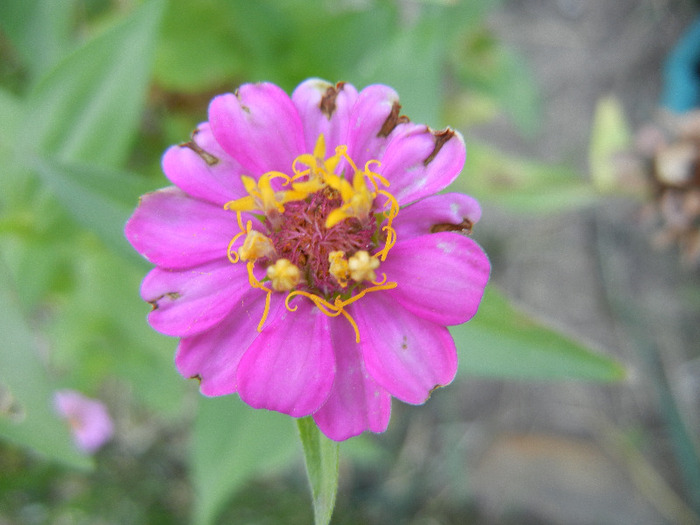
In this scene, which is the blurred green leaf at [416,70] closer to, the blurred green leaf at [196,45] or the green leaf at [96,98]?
the green leaf at [96,98]

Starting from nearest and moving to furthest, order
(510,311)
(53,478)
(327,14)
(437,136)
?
(437,136)
(510,311)
(327,14)
(53,478)

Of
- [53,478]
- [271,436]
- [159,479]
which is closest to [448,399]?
[159,479]

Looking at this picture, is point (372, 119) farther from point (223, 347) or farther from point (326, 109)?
point (223, 347)

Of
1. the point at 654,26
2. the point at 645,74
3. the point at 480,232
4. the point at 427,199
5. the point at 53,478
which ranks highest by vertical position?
the point at 427,199

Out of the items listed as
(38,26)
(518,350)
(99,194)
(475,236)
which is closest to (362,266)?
(518,350)

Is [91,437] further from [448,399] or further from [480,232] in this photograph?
[480,232]

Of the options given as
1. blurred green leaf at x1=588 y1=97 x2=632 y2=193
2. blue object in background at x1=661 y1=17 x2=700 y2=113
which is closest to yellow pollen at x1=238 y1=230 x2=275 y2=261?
blurred green leaf at x1=588 y1=97 x2=632 y2=193

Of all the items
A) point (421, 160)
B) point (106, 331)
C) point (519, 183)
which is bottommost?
point (106, 331)
